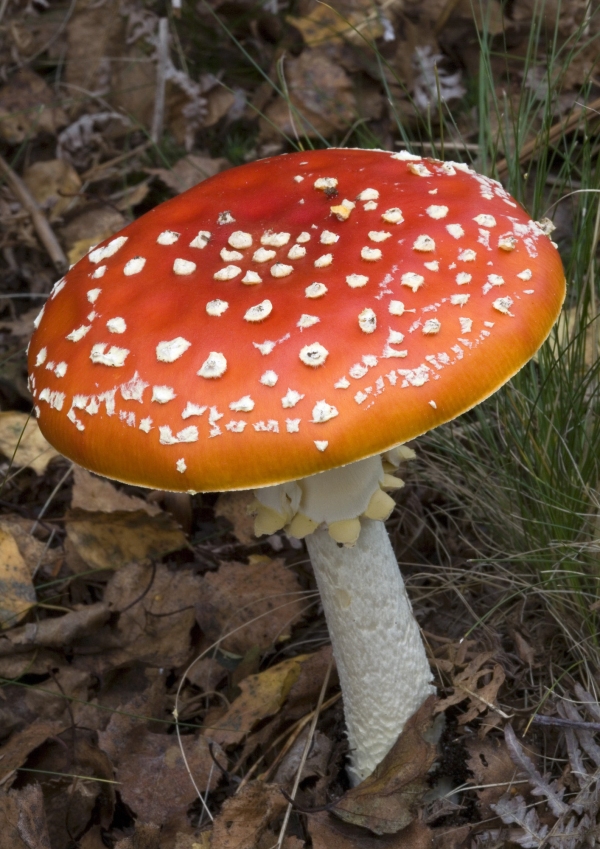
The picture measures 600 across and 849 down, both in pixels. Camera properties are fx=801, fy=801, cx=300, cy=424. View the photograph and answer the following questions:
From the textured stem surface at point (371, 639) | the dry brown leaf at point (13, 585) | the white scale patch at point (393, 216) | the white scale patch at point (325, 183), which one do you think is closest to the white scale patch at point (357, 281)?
the white scale patch at point (393, 216)

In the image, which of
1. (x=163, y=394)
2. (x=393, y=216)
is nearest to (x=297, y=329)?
(x=163, y=394)

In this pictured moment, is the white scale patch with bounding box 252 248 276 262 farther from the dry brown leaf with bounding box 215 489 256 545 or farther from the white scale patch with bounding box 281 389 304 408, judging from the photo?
the dry brown leaf with bounding box 215 489 256 545

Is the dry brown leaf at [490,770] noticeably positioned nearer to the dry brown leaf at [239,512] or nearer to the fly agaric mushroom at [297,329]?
the fly agaric mushroom at [297,329]

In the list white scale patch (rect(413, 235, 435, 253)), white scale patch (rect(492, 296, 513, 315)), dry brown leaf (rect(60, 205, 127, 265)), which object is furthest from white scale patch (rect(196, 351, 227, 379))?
dry brown leaf (rect(60, 205, 127, 265))

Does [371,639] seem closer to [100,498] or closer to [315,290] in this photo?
[315,290]

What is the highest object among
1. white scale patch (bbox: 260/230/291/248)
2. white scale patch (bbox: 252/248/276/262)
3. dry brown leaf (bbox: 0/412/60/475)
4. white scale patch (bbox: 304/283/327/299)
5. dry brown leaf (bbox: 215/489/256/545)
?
white scale patch (bbox: 260/230/291/248)

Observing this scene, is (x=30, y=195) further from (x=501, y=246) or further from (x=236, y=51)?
(x=501, y=246)
